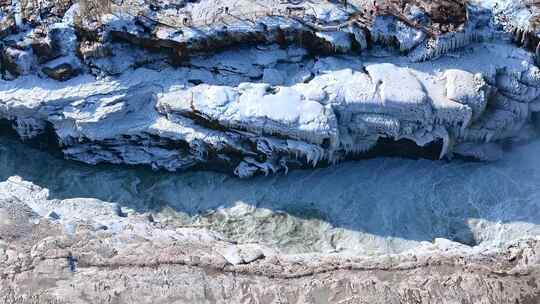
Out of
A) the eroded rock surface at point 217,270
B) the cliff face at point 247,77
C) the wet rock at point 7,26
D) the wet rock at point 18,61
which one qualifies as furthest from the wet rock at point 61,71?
the eroded rock surface at point 217,270

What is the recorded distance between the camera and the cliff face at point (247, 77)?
1264cm

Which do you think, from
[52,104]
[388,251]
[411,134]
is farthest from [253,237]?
[52,104]

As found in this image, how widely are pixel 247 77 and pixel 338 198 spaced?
3042mm

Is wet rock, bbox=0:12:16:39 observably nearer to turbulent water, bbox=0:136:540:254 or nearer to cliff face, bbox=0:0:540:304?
cliff face, bbox=0:0:540:304

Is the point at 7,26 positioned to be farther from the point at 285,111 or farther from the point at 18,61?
the point at 285,111

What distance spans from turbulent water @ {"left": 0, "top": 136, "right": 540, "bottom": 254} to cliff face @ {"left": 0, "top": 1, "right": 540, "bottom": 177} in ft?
1.07

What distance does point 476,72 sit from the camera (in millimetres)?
12930

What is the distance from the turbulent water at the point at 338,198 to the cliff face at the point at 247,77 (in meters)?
0.33

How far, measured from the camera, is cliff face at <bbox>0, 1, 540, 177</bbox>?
12641 millimetres

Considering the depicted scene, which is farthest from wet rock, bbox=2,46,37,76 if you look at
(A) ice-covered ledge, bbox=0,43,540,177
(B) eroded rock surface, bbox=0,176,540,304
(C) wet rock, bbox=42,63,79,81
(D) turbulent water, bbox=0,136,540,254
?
(B) eroded rock surface, bbox=0,176,540,304

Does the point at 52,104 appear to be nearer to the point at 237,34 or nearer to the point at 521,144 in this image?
the point at 237,34

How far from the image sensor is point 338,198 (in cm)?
1277

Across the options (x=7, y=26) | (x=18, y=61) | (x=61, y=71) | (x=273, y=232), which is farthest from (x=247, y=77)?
(x=7, y=26)

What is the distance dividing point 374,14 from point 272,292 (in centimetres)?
605
